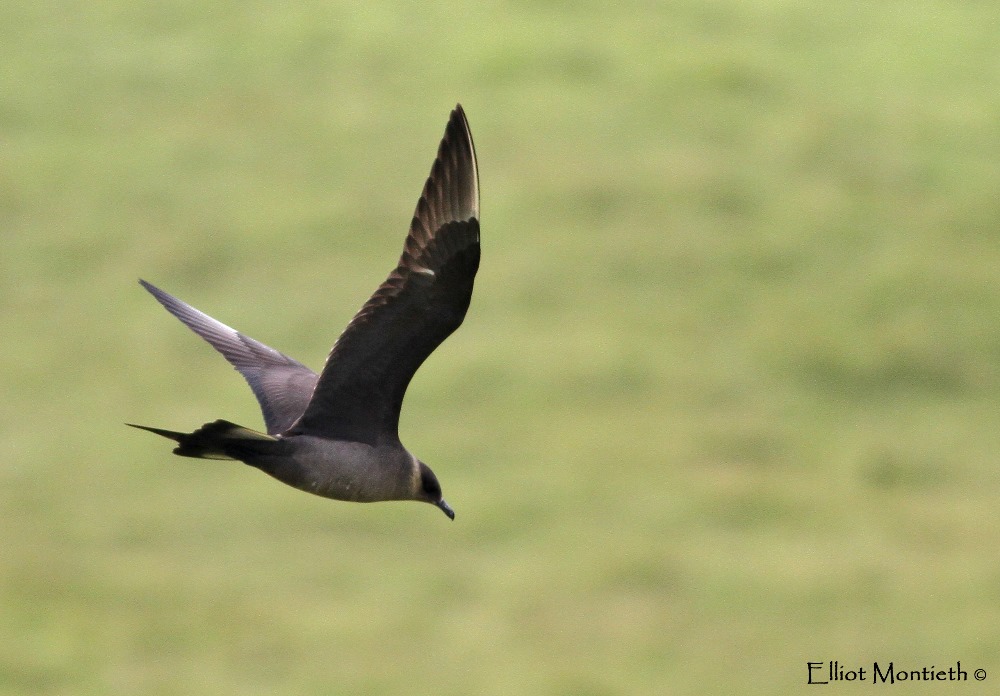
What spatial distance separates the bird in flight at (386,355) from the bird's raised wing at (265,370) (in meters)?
0.51

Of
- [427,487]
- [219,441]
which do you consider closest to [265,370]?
[427,487]

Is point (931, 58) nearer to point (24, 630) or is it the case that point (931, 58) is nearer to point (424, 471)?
point (24, 630)

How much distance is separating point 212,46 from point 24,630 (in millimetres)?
18173

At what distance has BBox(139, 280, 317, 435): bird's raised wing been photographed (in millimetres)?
8250

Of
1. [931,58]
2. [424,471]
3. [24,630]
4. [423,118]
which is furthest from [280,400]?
[931,58]

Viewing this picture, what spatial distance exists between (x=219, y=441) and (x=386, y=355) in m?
0.94

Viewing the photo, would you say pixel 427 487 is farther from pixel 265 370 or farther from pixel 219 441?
pixel 219 441

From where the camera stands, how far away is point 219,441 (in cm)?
677

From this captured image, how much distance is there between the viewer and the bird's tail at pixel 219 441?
6.55 m

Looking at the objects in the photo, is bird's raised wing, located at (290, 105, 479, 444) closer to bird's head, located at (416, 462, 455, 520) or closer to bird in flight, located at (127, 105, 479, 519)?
bird in flight, located at (127, 105, 479, 519)

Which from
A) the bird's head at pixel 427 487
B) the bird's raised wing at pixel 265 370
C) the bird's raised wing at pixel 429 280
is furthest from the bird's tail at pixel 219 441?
the bird's head at pixel 427 487

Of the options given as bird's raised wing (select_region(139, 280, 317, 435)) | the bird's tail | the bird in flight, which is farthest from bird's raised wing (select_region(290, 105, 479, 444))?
bird's raised wing (select_region(139, 280, 317, 435))

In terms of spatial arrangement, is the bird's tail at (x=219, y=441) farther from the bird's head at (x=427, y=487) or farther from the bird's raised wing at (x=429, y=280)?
the bird's head at (x=427, y=487)

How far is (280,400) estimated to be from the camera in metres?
8.37
